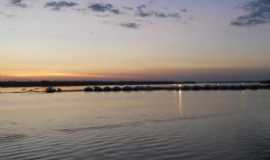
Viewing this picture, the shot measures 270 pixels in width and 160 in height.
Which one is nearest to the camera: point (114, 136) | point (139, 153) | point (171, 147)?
point (139, 153)

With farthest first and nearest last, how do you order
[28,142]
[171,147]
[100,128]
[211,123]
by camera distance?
[211,123]
[100,128]
[28,142]
[171,147]

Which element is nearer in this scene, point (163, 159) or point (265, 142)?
point (163, 159)

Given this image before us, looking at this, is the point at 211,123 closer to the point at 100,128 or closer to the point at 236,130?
the point at 236,130

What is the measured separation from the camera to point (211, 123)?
33.1 m

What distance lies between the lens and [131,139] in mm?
24688

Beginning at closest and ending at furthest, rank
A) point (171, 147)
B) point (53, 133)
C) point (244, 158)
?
point (244, 158) → point (171, 147) → point (53, 133)

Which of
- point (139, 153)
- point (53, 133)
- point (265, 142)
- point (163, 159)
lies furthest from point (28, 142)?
point (265, 142)

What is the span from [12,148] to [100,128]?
966cm

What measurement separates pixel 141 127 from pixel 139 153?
34.9 feet

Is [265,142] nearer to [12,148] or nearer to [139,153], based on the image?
[139,153]

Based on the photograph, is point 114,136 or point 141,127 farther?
point 141,127

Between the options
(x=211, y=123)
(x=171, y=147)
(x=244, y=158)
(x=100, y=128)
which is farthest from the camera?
(x=211, y=123)

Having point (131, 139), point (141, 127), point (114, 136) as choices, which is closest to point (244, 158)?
point (131, 139)

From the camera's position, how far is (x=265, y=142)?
74.1 ft
